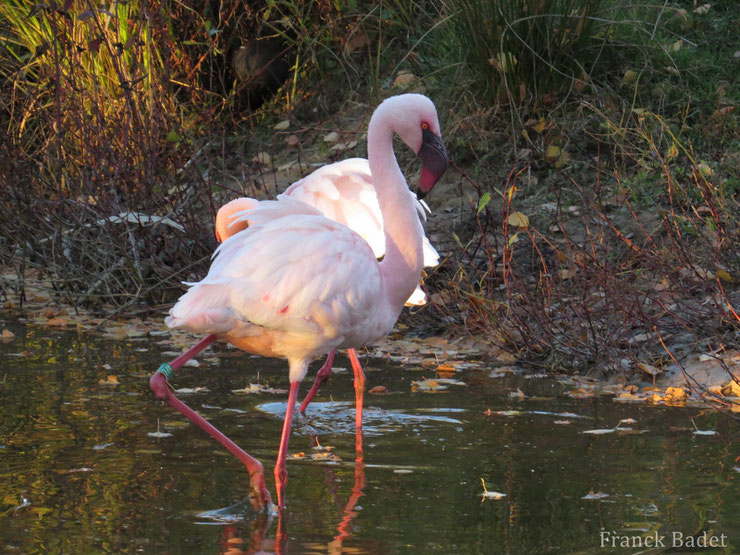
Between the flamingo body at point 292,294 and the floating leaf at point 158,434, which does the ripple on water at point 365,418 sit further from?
the flamingo body at point 292,294

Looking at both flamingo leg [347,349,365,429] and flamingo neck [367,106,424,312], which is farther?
flamingo leg [347,349,365,429]

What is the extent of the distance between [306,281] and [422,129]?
0.82 metres

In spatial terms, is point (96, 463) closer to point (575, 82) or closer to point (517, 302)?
point (517, 302)

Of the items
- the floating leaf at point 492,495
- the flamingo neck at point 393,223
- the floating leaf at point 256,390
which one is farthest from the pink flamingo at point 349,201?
the floating leaf at point 492,495

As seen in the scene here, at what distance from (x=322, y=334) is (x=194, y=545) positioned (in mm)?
959

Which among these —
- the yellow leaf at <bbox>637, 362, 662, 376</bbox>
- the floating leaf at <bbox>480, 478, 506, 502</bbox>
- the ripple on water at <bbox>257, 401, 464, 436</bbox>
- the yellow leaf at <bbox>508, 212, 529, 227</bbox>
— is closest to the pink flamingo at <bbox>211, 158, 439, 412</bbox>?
the ripple on water at <bbox>257, 401, 464, 436</bbox>

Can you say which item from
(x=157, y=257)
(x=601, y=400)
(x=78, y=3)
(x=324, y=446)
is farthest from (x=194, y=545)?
(x=78, y=3)

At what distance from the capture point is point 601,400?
16.6ft

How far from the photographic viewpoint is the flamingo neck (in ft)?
13.7

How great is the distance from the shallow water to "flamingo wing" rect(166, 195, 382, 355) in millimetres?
592

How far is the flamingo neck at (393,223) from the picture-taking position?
13.7 feet

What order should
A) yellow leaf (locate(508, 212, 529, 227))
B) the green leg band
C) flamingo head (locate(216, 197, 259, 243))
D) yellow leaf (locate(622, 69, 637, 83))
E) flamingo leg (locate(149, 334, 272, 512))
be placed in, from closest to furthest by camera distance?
flamingo leg (locate(149, 334, 272, 512))
the green leg band
flamingo head (locate(216, 197, 259, 243))
yellow leaf (locate(508, 212, 529, 227))
yellow leaf (locate(622, 69, 637, 83))

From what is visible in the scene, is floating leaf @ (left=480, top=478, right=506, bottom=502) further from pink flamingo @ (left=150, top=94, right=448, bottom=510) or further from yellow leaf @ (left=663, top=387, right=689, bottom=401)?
yellow leaf @ (left=663, top=387, right=689, bottom=401)

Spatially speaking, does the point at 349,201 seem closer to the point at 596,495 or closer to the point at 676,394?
the point at 676,394
